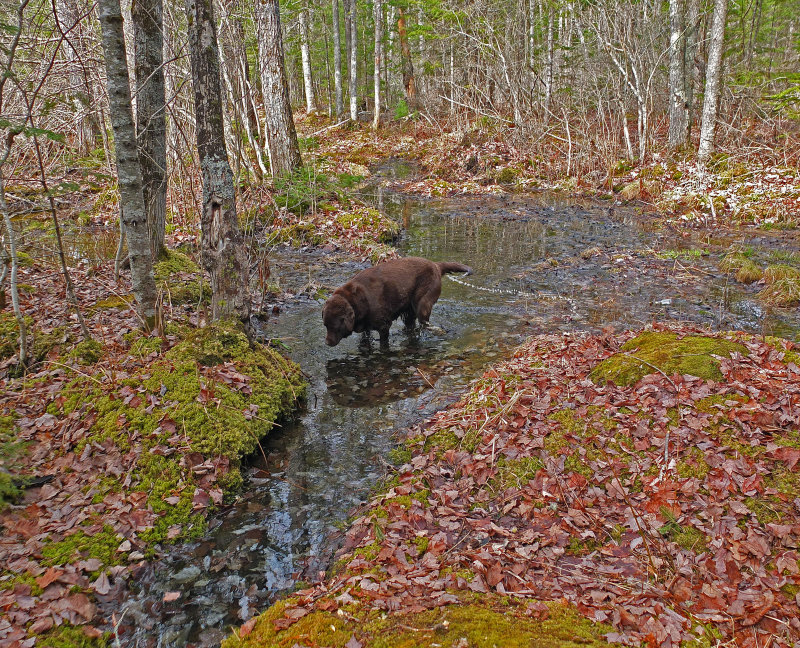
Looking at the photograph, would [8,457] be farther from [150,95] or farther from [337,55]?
[337,55]

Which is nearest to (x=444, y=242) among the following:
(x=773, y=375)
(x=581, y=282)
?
(x=581, y=282)

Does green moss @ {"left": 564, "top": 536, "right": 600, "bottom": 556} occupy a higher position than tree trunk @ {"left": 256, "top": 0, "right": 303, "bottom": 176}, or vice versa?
tree trunk @ {"left": 256, "top": 0, "right": 303, "bottom": 176}

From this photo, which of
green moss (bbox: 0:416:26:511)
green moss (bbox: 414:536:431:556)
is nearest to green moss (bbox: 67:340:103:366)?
green moss (bbox: 0:416:26:511)

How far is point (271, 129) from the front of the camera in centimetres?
1594

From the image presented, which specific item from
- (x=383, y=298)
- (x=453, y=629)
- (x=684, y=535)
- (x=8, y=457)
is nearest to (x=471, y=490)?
(x=684, y=535)

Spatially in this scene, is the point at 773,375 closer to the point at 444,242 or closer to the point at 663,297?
the point at 663,297

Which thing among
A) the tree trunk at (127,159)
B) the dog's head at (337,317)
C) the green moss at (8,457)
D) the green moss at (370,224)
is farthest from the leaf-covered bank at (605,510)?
the green moss at (370,224)

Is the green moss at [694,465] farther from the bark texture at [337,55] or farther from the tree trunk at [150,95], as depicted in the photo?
the bark texture at [337,55]

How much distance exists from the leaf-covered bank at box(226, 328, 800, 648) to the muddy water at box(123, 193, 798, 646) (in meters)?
0.57

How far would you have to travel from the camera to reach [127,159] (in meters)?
5.93

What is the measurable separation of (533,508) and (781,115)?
20.7 m

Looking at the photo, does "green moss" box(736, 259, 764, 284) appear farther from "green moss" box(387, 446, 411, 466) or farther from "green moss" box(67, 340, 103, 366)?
"green moss" box(67, 340, 103, 366)

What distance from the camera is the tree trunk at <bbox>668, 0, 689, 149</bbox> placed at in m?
18.8

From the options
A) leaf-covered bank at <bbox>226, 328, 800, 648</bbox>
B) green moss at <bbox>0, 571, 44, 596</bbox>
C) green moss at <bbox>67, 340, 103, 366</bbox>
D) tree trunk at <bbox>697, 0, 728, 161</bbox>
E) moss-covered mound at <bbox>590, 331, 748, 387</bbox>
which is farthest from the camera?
tree trunk at <bbox>697, 0, 728, 161</bbox>
